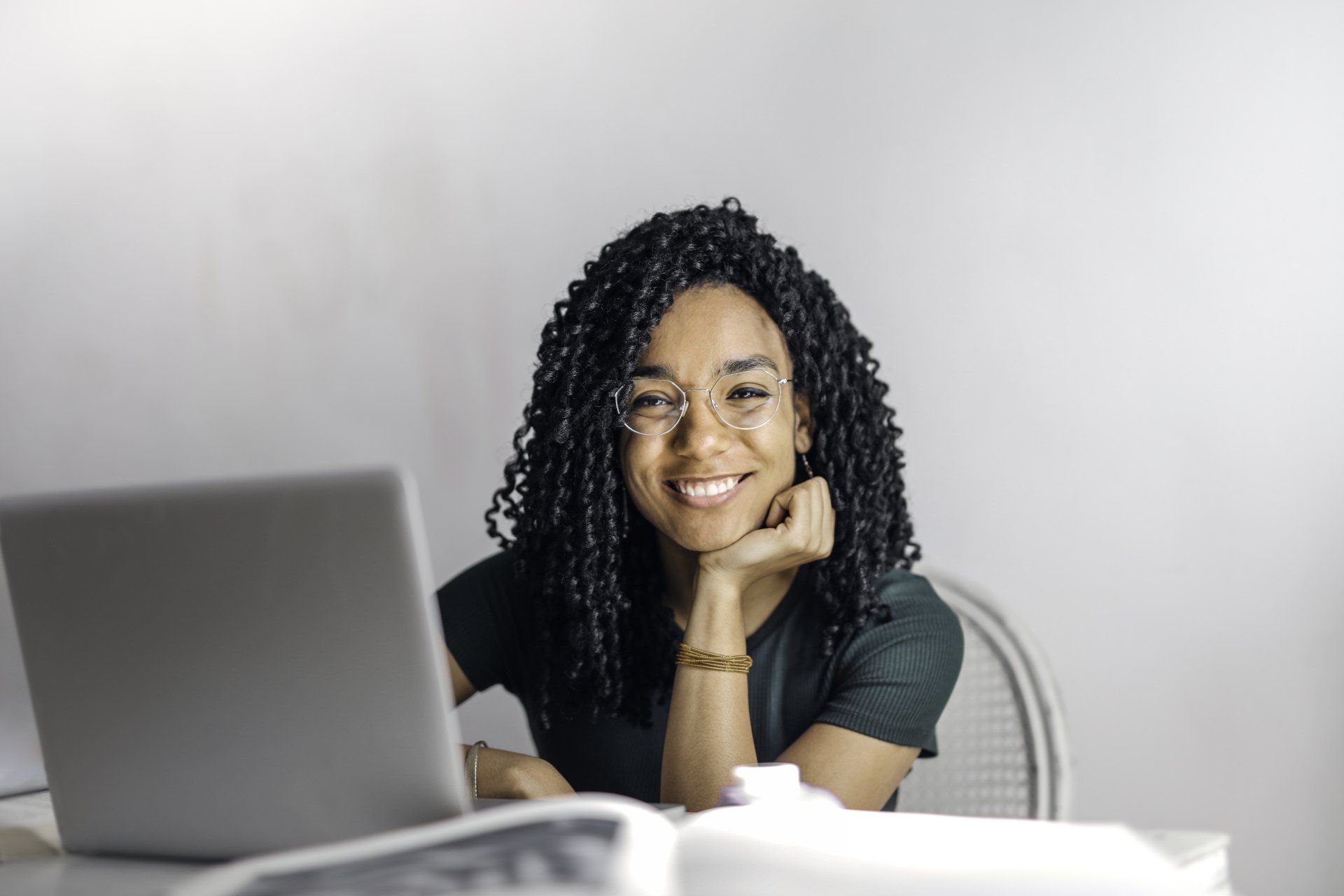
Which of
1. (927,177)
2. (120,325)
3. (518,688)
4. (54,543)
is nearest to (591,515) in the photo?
(518,688)

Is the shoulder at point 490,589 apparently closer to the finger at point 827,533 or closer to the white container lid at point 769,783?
the finger at point 827,533

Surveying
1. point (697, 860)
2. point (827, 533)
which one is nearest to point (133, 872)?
point (697, 860)

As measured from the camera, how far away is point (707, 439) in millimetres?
1375

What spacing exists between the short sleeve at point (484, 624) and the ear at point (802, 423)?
0.42 m

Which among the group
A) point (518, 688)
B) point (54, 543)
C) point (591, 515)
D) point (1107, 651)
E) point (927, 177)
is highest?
point (927, 177)

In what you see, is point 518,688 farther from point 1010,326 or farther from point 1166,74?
point 1166,74

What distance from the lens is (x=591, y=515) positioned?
4.78 feet

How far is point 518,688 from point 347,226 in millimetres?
1177

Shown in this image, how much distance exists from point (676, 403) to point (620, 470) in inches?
4.9

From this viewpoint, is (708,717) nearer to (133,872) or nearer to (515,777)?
(515,777)

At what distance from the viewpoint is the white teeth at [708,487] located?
1405 millimetres

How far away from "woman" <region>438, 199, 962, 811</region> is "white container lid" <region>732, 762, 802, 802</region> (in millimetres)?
508

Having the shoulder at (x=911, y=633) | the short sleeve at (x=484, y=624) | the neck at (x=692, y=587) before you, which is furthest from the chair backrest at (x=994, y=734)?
the short sleeve at (x=484, y=624)

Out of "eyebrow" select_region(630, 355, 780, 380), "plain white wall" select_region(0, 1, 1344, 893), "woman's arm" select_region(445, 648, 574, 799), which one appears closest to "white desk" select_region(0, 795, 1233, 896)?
"woman's arm" select_region(445, 648, 574, 799)
